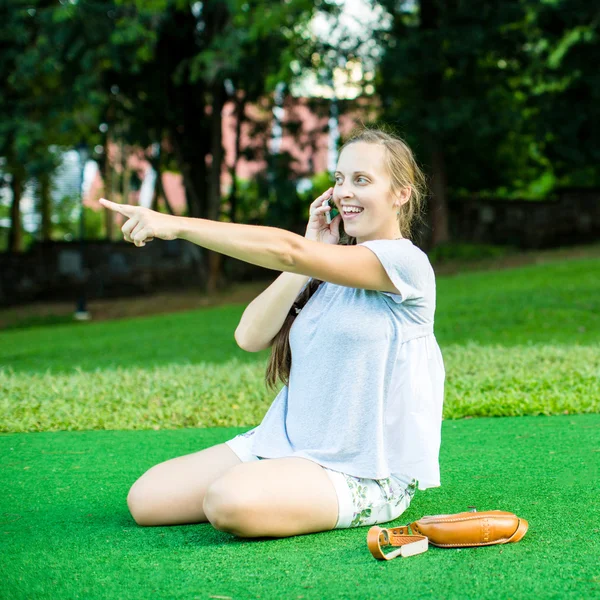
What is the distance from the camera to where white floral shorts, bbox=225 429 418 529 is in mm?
3213

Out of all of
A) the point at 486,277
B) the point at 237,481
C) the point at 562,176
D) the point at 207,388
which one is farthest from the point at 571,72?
the point at 237,481

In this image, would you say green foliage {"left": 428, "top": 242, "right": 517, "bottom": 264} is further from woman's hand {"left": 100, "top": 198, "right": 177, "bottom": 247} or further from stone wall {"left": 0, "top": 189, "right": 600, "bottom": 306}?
woman's hand {"left": 100, "top": 198, "right": 177, "bottom": 247}

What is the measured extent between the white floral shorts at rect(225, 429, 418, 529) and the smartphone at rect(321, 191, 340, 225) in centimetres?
102

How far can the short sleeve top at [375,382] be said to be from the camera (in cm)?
319

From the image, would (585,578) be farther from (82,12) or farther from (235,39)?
(82,12)

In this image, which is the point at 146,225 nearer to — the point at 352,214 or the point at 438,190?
the point at 352,214

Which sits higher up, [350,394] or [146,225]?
[146,225]

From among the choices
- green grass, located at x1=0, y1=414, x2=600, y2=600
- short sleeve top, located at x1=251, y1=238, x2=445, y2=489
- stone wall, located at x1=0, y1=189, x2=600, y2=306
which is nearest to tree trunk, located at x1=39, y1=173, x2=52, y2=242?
stone wall, located at x1=0, y1=189, x2=600, y2=306

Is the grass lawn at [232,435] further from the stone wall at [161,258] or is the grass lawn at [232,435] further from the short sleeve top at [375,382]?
the stone wall at [161,258]

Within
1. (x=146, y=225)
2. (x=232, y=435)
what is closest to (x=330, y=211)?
(x=146, y=225)

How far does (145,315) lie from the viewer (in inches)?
693

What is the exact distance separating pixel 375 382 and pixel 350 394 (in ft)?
0.34

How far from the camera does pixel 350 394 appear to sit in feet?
10.5

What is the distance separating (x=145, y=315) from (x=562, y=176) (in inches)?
442
